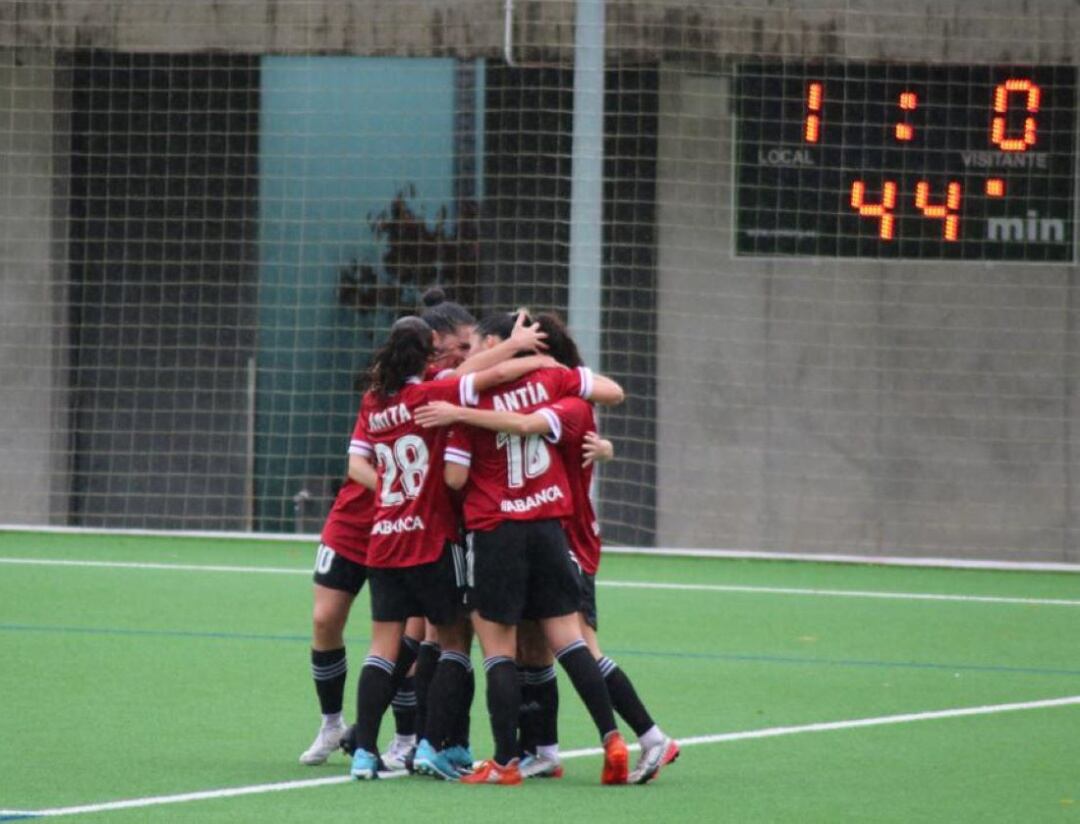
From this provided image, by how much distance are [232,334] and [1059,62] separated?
7.27 m

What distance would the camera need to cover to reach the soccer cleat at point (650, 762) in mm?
7719

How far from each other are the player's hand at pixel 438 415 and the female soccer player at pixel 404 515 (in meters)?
0.06

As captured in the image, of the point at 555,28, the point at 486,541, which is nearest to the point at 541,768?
the point at 486,541

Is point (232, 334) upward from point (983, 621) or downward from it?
upward

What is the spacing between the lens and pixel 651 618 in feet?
43.2

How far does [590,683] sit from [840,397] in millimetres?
10519

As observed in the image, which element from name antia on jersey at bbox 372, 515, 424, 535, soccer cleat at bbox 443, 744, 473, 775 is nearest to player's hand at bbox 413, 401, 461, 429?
name antia on jersey at bbox 372, 515, 424, 535

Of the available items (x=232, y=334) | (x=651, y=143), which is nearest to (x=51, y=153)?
(x=232, y=334)

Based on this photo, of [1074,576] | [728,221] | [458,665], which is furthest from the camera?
[728,221]

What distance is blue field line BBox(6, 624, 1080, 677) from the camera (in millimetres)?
11367

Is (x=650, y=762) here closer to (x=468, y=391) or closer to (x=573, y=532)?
(x=573, y=532)

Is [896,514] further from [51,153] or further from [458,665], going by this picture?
[458,665]

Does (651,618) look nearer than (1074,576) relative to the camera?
Yes

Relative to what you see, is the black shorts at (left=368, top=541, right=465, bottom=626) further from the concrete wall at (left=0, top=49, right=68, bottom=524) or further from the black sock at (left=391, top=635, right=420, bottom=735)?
the concrete wall at (left=0, top=49, right=68, bottom=524)
